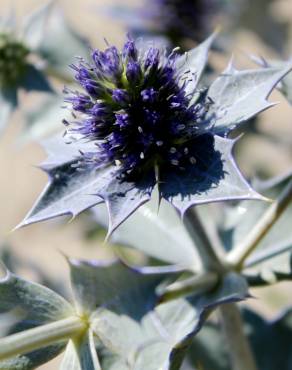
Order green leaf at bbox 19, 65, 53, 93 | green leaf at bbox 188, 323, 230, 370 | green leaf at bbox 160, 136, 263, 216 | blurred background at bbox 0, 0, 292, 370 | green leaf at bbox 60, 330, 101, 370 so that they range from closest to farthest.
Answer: green leaf at bbox 160, 136, 263, 216
green leaf at bbox 60, 330, 101, 370
green leaf at bbox 188, 323, 230, 370
green leaf at bbox 19, 65, 53, 93
blurred background at bbox 0, 0, 292, 370

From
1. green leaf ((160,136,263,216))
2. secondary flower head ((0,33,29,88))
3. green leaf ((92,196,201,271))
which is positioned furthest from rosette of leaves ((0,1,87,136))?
green leaf ((160,136,263,216))

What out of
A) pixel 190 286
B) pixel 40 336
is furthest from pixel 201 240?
pixel 40 336

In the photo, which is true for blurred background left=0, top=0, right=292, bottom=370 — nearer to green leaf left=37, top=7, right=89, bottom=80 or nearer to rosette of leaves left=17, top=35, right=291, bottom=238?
green leaf left=37, top=7, right=89, bottom=80

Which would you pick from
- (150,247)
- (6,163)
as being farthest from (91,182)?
(6,163)

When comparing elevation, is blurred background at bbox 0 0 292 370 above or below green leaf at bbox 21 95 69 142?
below

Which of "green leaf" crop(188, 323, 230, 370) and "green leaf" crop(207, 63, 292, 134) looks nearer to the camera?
"green leaf" crop(207, 63, 292, 134)

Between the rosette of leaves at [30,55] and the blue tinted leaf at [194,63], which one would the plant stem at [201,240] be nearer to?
the blue tinted leaf at [194,63]

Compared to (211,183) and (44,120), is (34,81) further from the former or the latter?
(211,183)
